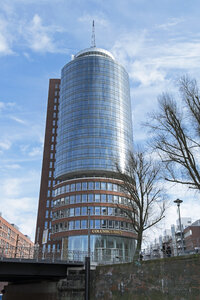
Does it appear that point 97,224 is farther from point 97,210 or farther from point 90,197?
point 90,197

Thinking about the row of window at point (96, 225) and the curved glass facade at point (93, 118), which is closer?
the row of window at point (96, 225)

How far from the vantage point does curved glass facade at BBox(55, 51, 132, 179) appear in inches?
2756

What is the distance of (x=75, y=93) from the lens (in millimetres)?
77625

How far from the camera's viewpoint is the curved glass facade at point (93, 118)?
70000 millimetres

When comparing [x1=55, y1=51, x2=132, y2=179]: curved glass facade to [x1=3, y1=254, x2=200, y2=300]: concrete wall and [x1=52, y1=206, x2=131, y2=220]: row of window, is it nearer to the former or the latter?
[x1=52, y1=206, x2=131, y2=220]: row of window

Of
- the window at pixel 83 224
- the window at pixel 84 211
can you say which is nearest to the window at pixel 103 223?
the window at pixel 83 224

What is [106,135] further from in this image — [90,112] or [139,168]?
[139,168]

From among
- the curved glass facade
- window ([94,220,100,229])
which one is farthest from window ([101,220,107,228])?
the curved glass facade

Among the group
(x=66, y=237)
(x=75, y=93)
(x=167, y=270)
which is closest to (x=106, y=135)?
(x=75, y=93)

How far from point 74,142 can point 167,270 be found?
54.6 m

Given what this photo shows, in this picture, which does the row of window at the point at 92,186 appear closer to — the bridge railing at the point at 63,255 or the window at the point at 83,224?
the window at the point at 83,224

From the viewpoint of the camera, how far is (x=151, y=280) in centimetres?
2078

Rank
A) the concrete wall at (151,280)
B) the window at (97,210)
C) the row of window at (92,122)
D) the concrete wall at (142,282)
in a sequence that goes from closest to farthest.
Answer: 1. the concrete wall at (151,280)
2. the concrete wall at (142,282)
3. the window at (97,210)
4. the row of window at (92,122)

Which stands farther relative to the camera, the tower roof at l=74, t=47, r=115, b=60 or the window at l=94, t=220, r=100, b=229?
the tower roof at l=74, t=47, r=115, b=60
